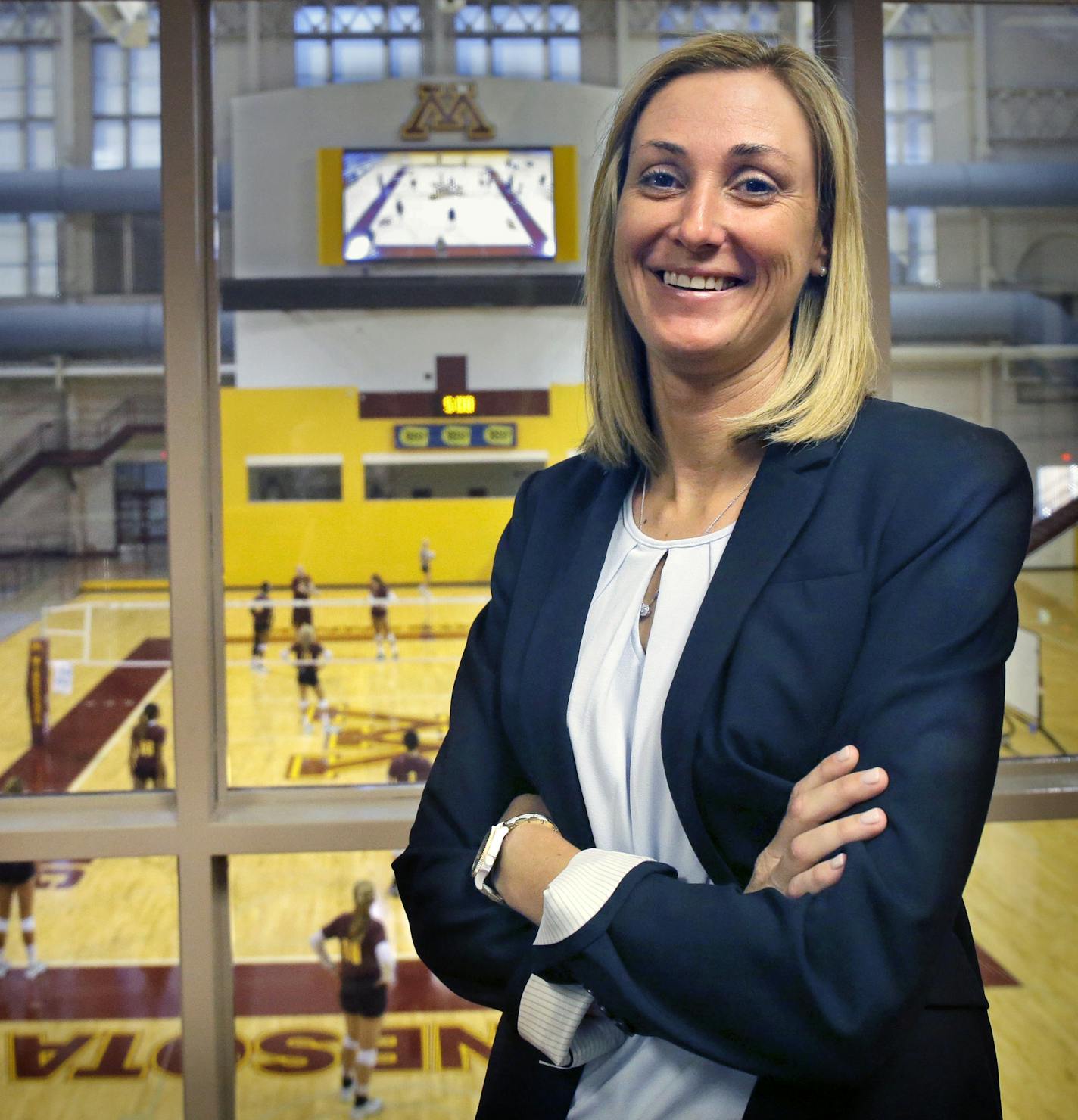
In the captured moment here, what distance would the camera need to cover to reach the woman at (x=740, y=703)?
0.92 meters

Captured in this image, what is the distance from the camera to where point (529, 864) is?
3.52 feet

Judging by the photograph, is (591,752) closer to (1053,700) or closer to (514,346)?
(514,346)

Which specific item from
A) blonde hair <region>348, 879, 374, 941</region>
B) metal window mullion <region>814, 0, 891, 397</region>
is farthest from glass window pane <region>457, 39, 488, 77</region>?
blonde hair <region>348, 879, 374, 941</region>

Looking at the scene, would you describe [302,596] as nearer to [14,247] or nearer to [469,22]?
[14,247]

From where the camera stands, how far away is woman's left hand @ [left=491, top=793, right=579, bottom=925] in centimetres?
105

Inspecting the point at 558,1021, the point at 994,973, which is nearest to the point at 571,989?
the point at 558,1021

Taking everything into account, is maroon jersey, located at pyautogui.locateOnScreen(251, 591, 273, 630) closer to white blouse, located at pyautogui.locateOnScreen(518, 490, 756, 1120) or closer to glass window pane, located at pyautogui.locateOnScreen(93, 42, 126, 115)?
glass window pane, located at pyautogui.locateOnScreen(93, 42, 126, 115)

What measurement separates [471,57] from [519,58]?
0.36ft

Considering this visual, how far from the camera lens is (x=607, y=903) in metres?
0.95

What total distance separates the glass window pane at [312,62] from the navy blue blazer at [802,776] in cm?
177

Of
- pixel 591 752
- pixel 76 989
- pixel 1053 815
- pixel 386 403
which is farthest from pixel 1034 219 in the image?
pixel 76 989

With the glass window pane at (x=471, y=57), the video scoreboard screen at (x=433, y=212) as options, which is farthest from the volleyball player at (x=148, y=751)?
the glass window pane at (x=471, y=57)

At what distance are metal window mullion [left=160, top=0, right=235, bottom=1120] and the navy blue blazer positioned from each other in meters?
1.09

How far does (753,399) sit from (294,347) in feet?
5.07
